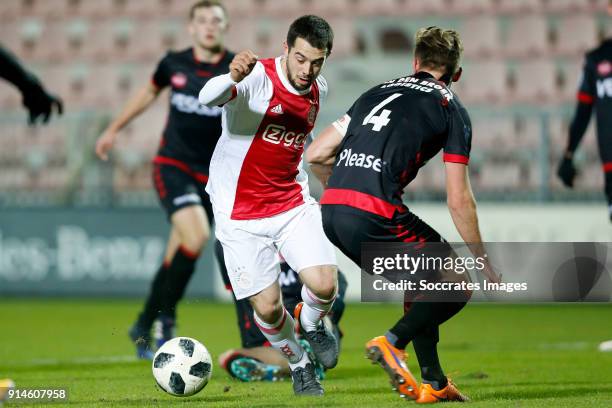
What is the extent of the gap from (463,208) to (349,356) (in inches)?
122

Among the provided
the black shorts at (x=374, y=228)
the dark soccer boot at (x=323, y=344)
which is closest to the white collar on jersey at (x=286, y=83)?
the black shorts at (x=374, y=228)

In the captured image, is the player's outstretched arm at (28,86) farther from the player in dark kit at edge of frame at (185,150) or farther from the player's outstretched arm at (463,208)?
the player in dark kit at edge of frame at (185,150)

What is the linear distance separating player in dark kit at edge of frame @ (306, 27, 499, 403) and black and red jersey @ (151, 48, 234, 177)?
2844 millimetres

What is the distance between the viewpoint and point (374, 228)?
5.00 metres

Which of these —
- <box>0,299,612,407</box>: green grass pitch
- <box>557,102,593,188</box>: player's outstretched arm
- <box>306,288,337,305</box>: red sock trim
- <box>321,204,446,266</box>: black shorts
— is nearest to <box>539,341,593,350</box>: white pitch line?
<box>0,299,612,407</box>: green grass pitch

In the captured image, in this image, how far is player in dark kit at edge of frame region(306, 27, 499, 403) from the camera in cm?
485

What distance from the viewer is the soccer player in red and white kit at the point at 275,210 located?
547cm

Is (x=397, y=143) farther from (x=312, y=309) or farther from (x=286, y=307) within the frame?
(x=286, y=307)

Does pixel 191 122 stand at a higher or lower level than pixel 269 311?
higher

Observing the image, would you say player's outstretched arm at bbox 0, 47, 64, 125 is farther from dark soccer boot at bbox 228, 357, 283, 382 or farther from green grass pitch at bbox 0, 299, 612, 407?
dark soccer boot at bbox 228, 357, 283, 382

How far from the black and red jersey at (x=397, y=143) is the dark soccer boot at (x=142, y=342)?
116 inches

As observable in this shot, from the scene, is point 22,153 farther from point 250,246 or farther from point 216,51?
point 250,246

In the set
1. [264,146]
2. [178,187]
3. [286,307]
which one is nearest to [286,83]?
[264,146]

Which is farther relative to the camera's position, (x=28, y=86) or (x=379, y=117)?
(x=379, y=117)
